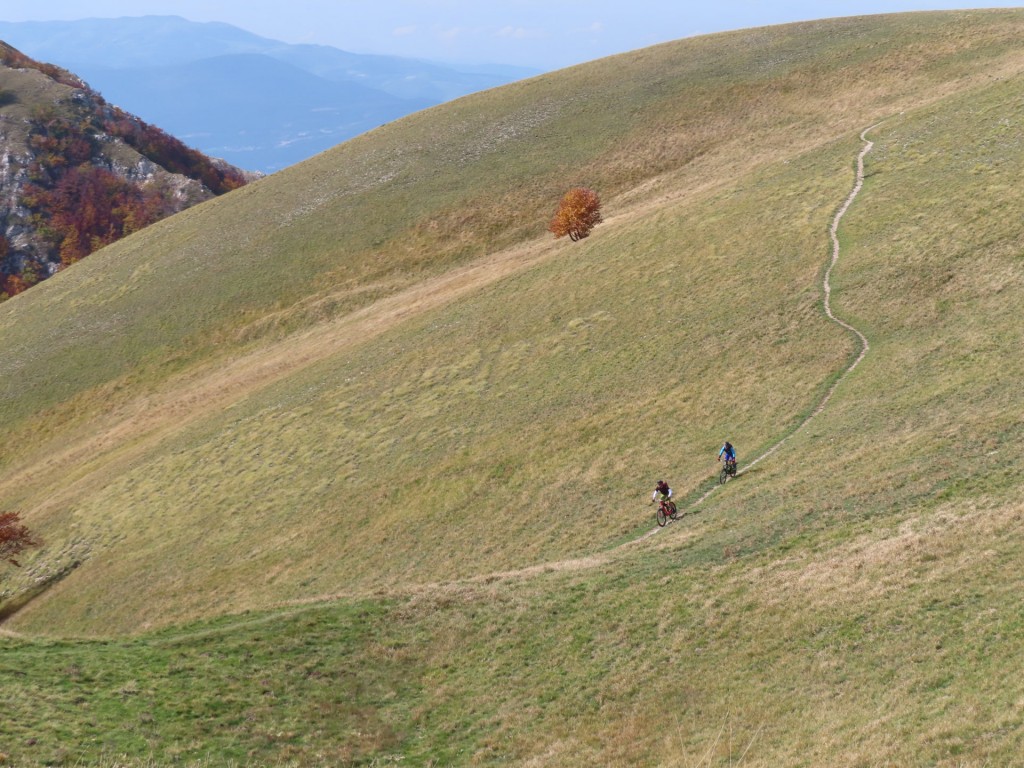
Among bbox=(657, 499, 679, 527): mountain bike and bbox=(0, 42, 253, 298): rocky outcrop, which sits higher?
bbox=(0, 42, 253, 298): rocky outcrop

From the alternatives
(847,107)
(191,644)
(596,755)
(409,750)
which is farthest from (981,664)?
(847,107)

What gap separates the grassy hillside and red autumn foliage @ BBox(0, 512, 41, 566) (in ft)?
5.47

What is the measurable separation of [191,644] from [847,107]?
264ft

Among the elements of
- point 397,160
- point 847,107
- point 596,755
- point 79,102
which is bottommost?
point 596,755

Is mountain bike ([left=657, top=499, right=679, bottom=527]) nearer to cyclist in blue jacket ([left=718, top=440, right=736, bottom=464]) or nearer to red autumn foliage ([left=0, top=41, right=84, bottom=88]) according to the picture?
cyclist in blue jacket ([left=718, top=440, right=736, bottom=464])

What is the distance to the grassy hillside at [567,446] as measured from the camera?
19641mm

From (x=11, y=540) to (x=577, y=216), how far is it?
167 ft

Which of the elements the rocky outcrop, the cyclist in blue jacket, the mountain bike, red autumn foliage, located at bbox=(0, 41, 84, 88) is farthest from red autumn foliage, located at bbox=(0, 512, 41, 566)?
red autumn foliage, located at bbox=(0, 41, 84, 88)

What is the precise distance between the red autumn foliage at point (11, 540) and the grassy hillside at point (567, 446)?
1668 mm

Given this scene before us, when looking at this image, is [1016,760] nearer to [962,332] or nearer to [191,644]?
[191,644]

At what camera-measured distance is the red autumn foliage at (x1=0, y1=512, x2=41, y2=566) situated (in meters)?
45.9

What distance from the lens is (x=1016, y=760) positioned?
43.5 ft

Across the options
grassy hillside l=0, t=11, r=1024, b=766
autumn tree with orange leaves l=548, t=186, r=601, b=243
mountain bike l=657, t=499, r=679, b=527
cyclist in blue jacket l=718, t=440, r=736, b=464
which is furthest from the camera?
autumn tree with orange leaves l=548, t=186, r=601, b=243

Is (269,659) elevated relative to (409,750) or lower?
elevated
